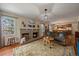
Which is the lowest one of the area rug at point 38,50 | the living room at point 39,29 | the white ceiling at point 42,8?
the area rug at point 38,50

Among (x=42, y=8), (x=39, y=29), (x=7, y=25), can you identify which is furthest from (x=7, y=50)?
(x=42, y=8)

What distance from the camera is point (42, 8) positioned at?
1808mm

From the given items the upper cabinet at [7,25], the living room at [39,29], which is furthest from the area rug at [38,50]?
the upper cabinet at [7,25]

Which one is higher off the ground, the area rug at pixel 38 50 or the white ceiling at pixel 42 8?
the white ceiling at pixel 42 8

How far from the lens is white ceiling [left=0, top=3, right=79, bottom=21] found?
1794 millimetres

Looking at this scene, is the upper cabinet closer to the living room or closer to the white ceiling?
the living room

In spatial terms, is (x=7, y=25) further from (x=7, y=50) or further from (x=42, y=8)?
(x=42, y=8)

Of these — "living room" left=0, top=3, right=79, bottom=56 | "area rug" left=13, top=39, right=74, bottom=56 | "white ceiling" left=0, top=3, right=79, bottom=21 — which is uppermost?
"white ceiling" left=0, top=3, right=79, bottom=21

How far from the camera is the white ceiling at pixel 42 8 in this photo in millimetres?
1794

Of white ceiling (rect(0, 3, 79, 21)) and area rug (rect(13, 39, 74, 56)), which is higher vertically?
white ceiling (rect(0, 3, 79, 21))

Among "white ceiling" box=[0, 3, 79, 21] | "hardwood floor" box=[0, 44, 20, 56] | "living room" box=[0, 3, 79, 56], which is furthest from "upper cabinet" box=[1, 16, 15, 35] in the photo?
"hardwood floor" box=[0, 44, 20, 56]

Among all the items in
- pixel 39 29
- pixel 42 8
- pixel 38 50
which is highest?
pixel 42 8

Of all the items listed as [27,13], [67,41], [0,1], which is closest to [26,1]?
[27,13]

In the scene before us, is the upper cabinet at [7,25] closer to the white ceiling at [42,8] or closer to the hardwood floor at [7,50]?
the white ceiling at [42,8]
